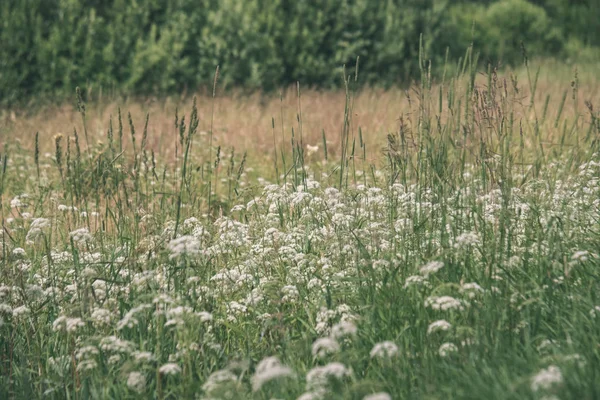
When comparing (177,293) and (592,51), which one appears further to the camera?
(592,51)

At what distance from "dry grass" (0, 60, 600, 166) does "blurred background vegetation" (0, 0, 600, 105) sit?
67 centimetres

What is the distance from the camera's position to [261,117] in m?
9.80

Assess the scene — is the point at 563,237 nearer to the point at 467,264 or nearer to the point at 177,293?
the point at 467,264

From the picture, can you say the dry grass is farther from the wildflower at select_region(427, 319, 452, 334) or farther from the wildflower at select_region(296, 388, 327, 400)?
the wildflower at select_region(296, 388, 327, 400)

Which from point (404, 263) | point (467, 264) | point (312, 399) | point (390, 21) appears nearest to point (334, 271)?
point (404, 263)

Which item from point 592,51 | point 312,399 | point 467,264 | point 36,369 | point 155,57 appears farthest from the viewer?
point 592,51

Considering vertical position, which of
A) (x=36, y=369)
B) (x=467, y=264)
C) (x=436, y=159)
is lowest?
(x=36, y=369)

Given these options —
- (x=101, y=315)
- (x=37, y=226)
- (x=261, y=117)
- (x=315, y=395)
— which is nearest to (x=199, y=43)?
(x=261, y=117)

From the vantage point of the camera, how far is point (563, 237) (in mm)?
3770

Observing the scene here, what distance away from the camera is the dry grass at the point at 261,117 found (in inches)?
327

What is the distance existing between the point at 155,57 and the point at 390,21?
3808mm

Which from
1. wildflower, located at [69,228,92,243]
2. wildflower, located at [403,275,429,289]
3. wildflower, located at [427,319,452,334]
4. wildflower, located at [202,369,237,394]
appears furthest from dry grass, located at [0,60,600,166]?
A: wildflower, located at [202,369,237,394]

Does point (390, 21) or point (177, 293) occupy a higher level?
point (390, 21)

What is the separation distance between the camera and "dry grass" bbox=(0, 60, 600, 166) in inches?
327
